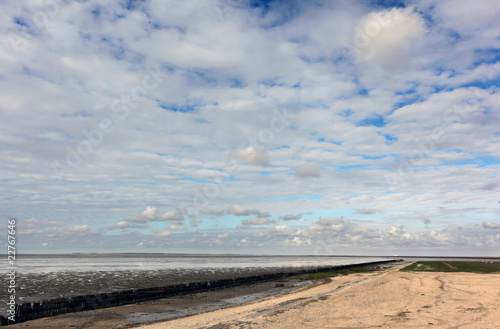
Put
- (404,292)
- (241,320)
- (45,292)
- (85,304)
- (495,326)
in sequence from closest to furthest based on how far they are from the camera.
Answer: (495,326) < (241,320) < (85,304) < (404,292) < (45,292)

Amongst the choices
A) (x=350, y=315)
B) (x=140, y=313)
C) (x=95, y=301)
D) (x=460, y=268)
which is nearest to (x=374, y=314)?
(x=350, y=315)

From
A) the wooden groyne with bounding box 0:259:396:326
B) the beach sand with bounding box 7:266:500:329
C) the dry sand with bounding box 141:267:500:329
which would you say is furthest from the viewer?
the wooden groyne with bounding box 0:259:396:326

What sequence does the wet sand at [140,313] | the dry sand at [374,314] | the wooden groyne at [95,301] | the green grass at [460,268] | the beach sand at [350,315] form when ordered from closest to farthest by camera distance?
1. the dry sand at [374,314]
2. the beach sand at [350,315]
3. the wet sand at [140,313]
4. the wooden groyne at [95,301]
5. the green grass at [460,268]

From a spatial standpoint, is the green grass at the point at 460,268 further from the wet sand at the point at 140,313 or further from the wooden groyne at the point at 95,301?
the wooden groyne at the point at 95,301

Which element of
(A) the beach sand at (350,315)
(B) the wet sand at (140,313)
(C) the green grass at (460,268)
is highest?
(A) the beach sand at (350,315)

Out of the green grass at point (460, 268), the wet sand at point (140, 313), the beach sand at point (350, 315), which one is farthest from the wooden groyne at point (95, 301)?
the green grass at point (460, 268)

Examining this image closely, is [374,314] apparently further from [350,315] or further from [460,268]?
[460,268]

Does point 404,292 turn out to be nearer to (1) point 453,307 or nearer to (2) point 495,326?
(1) point 453,307

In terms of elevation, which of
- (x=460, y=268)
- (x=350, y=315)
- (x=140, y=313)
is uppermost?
(x=350, y=315)

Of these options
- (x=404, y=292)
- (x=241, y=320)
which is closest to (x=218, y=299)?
(x=241, y=320)

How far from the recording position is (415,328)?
16.7 metres

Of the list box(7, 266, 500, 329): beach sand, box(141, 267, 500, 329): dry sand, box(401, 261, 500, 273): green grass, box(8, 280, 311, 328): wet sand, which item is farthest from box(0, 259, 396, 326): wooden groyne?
box(401, 261, 500, 273): green grass

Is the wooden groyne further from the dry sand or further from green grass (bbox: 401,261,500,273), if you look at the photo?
green grass (bbox: 401,261,500,273)

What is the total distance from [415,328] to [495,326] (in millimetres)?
3906
